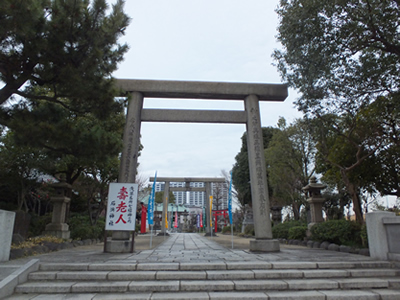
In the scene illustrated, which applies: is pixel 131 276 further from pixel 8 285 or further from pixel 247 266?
pixel 247 266

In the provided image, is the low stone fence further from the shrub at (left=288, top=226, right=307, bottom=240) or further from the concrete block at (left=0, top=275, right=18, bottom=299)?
the concrete block at (left=0, top=275, right=18, bottom=299)

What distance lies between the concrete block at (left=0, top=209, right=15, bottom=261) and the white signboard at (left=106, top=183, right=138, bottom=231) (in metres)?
2.18

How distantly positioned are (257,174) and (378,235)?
10.7 ft

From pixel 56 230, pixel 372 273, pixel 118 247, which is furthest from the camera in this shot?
pixel 56 230

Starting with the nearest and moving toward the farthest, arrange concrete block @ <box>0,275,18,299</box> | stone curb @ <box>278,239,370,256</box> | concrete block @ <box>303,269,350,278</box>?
concrete block @ <box>0,275,18,299</box> < concrete block @ <box>303,269,350,278</box> < stone curb @ <box>278,239,370,256</box>

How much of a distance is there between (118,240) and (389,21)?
937 cm

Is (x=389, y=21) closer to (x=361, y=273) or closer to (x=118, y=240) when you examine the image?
(x=361, y=273)

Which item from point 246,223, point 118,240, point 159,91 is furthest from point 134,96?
point 246,223

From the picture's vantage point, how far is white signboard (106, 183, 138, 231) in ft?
23.5

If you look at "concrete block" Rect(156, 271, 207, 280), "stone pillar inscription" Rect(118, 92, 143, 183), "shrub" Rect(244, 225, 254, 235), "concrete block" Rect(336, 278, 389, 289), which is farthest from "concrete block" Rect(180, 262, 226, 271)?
"shrub" Rect(244, 225, 254, 235)

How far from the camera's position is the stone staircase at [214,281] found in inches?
156

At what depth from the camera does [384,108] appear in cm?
871

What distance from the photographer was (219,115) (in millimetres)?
8422

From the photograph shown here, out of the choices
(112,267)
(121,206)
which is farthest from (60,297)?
(121,206)
